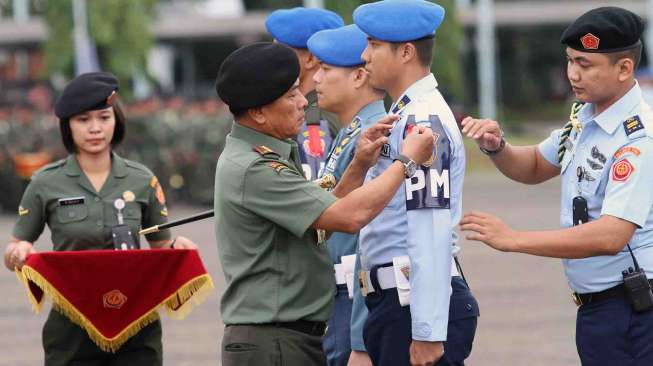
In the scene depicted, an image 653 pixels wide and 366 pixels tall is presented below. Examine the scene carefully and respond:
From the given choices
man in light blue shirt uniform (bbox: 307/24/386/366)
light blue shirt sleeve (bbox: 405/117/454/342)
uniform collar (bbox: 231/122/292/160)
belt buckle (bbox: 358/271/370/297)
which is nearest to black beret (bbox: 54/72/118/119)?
man in light blue shirt uniform (bbox: 307/24/386/366)

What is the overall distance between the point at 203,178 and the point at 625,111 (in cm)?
1672

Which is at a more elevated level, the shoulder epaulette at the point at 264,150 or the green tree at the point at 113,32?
the shoulder epaulette at the point at 264,150

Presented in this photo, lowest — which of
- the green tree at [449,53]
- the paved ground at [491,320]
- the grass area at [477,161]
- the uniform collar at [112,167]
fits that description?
the grass area at [477,161]

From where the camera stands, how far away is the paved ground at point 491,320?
30.5 ft

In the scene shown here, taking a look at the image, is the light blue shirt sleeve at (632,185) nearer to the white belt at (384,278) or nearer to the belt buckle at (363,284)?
the white belt at (384,278)

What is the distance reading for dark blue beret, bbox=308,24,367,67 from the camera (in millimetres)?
5699

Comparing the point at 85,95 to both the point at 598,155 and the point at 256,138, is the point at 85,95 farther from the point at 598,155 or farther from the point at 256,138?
the point at 598,155

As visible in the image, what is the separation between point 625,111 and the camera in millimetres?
5008

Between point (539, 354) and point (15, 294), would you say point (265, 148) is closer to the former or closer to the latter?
point (539, 354)

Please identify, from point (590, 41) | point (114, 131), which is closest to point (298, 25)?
point (114, 131)

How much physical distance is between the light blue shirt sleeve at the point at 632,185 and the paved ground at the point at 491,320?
4.07 m

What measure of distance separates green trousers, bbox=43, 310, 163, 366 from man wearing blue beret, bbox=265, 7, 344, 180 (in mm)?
1036

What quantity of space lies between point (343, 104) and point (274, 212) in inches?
46.5

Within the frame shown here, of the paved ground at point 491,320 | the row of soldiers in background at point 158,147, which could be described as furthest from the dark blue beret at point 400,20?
the row of soldiers in background at point 158,147
